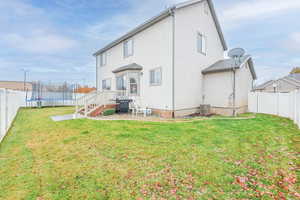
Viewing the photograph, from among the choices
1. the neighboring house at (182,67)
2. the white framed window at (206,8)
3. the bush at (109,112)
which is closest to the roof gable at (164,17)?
the neighboring house at (182,67)

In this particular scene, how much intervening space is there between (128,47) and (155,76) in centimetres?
460

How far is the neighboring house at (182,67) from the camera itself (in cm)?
959

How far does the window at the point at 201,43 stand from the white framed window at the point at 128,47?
5.49 metres

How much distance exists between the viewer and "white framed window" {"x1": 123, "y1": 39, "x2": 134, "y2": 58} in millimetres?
12719

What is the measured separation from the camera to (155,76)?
416 inches

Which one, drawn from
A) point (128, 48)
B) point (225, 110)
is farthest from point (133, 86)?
point (225, 110)

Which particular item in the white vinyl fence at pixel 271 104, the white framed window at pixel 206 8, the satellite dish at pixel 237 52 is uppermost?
the white framed window at pixel 206 8

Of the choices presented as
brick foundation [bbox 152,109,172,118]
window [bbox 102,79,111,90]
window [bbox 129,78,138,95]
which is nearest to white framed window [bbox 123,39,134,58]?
window [bbox 129,78,138,95]

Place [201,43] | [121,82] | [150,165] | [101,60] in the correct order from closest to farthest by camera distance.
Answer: [150,165], [201,43], [121,82], [101,60]

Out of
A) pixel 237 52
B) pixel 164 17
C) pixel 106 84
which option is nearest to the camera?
pixel 164 17

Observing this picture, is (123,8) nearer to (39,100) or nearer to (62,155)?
(39,100)

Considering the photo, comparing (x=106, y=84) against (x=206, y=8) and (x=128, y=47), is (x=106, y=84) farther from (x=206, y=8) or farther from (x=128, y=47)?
(x=206, y=8)

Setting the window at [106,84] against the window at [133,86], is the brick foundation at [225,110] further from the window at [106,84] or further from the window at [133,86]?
the window at [106,84]

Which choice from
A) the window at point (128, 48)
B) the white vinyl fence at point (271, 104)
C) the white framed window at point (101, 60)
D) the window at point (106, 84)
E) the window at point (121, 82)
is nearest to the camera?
the white vinyl fence at point (271, 104)
